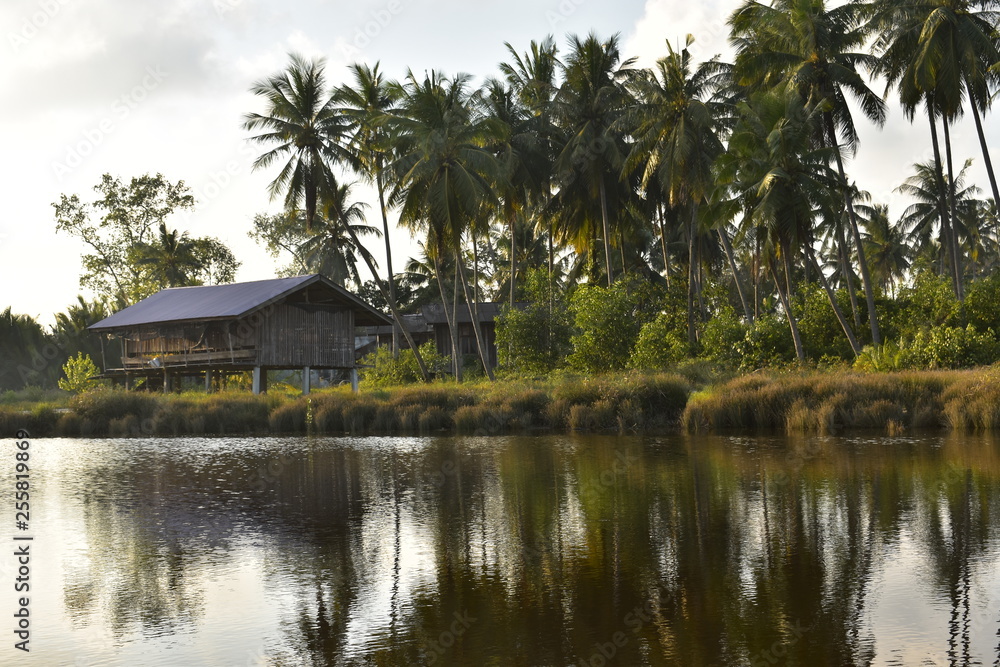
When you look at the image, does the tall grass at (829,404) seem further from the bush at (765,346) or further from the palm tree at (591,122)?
the palm tree at (591,122)

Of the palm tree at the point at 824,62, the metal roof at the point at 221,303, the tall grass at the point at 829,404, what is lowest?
the tall grass at the point at 829,404

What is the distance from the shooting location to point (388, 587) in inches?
307

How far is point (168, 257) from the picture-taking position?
174ft

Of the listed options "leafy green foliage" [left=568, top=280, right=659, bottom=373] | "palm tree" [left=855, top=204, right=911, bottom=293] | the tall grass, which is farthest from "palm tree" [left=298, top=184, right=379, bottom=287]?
A: "palm tree" [left=855, top=204, right=911, bottom=293]

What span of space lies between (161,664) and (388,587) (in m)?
2.21

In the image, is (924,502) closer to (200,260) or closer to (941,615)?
(941,615)

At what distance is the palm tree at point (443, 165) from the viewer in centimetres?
3472

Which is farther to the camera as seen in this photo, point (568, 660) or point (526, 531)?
point (526, 531)

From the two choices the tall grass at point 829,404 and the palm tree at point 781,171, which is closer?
the tall grass at point 829,404

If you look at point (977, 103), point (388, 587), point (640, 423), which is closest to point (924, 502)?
point (388, 587)

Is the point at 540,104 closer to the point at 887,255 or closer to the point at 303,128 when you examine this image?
the point at 303,128

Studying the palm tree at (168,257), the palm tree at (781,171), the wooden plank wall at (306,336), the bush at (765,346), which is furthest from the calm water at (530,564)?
the palm tree at (168,257)

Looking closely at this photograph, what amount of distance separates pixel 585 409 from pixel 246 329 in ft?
60.6

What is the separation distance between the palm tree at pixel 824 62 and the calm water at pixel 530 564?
18.0 metres
